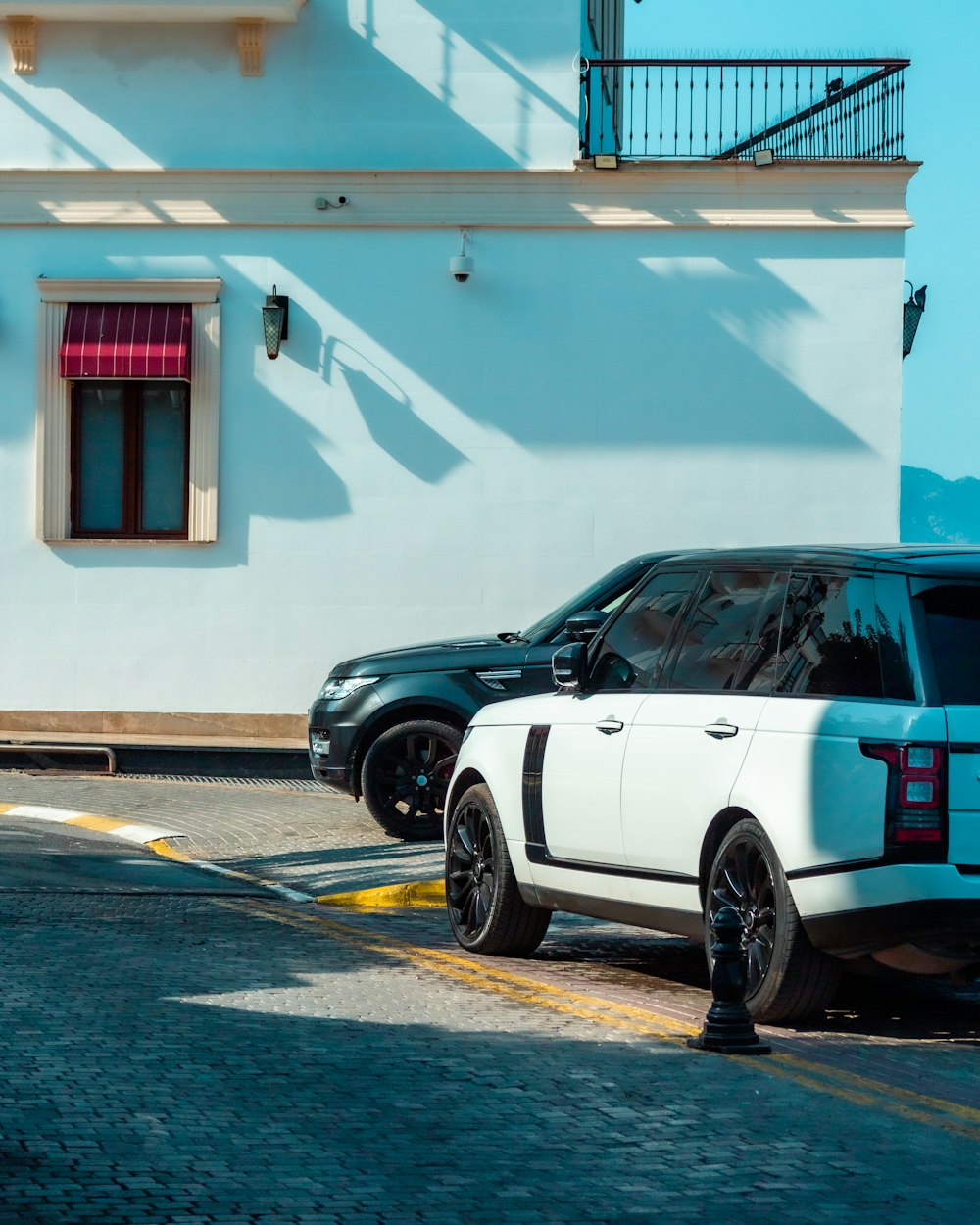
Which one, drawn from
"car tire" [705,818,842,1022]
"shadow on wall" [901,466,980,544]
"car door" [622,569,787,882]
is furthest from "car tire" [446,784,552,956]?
"shadow on wall" [901,466,980,544]

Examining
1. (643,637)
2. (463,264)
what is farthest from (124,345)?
(643,637)

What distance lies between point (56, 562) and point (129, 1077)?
13531 millimetres

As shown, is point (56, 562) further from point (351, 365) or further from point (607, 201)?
point (607, 201)

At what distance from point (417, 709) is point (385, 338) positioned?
6.57m

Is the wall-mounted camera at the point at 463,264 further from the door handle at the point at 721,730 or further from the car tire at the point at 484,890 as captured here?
the door handle at the point at 721,730

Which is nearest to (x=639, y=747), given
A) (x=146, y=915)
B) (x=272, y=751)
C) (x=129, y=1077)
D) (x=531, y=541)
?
(x=129, y=1077)

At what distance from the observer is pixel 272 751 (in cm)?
1697

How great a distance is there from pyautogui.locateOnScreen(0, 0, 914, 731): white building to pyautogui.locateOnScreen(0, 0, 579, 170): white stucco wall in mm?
31

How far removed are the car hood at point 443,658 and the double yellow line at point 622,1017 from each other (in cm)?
301

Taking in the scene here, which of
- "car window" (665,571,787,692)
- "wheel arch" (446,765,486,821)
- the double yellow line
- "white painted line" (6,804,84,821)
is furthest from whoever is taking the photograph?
"white painted line" (6,804,84,821)

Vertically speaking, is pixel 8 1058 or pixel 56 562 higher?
pixel 56 562

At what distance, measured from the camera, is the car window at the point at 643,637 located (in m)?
7.77

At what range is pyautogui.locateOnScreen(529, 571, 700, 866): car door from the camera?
7.70 meters

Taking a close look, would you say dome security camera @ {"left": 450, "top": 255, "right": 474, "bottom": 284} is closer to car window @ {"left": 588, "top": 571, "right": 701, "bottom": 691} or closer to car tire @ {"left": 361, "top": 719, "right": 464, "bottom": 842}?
car tire @ {"left": 361, "top": 719, "right": 464, "bottom": 842}
